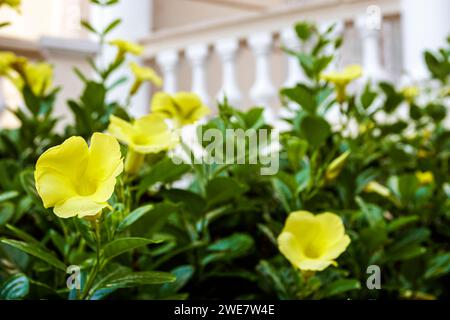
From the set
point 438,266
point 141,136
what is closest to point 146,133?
point 141,136

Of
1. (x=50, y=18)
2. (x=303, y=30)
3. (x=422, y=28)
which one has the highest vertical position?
(x=50, y=18)

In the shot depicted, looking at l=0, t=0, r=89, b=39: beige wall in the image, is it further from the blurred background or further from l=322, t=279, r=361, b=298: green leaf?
l=322, t=279, r=361, b=298: green leaf

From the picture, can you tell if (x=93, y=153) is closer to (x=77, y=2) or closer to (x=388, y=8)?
(x=388, y=8)

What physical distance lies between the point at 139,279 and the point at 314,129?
26 centimetres

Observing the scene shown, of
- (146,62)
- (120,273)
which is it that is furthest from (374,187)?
(146,62)

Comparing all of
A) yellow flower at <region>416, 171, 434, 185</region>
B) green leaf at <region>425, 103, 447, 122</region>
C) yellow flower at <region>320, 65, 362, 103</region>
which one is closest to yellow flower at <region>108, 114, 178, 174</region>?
yellow flower at <region>320, 65, 362, 103</region>

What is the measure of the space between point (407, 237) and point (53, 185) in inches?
15.8

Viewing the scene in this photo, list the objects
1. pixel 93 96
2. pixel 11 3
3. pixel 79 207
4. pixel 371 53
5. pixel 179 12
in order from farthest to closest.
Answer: pixel 179 12
pixel 371 53
pixel 93 96
pixel 11 3
pixel 79 207

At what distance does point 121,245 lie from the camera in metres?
0.30

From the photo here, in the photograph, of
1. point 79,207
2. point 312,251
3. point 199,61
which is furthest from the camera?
point 199,61

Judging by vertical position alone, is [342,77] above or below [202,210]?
above

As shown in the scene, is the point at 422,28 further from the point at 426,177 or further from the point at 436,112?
the point at 426,177

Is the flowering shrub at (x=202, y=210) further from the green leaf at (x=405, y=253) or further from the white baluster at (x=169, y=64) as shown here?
the white baluster at (x=169, y=64)

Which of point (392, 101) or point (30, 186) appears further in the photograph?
point (392, 101)
